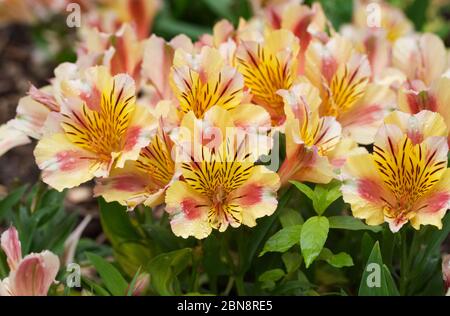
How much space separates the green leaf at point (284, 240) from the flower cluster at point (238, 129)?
6cm

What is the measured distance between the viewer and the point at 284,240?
1.30 m

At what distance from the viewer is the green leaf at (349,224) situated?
1319mm

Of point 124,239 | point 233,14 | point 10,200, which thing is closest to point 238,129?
point 124,239

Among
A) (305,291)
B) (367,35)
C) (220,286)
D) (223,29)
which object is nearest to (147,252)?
(220,286)

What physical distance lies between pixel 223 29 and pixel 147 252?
44 centimetres

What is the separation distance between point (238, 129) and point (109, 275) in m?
0.35

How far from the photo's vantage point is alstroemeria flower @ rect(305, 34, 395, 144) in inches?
57.8

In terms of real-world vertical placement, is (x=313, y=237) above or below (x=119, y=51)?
below

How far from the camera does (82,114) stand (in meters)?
1.35

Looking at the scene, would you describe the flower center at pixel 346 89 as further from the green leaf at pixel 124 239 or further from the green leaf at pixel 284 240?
the green leaf at pixel 124 239

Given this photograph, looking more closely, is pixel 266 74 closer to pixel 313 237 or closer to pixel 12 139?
pixel 313 237

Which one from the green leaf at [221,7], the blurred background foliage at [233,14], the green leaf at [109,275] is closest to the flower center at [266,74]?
the green leaf at [109,275]
